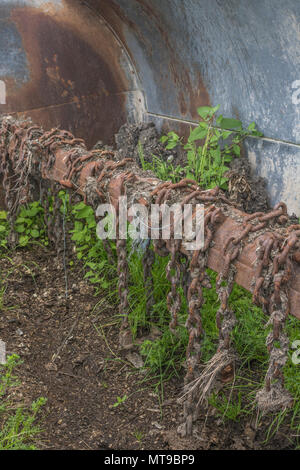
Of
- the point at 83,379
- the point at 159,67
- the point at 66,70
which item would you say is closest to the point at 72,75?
the point at 66,70

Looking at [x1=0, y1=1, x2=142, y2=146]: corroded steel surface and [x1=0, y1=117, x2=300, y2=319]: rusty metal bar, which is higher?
[x1=0, y1=1, x2=142, y2=146]: corroded steel surface

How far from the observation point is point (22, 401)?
2.21m

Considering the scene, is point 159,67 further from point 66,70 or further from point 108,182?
point 108,182

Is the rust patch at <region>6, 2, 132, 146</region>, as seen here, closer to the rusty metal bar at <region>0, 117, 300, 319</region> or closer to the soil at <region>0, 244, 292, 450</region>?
the rusty metal bar at <region>0, 117, 300, 319</region>

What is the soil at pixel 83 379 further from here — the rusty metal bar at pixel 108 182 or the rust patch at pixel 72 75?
the rust patch at pixel 72 75

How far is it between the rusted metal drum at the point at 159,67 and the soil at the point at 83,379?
159 centimetres

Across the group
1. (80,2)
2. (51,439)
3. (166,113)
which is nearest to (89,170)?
(51,439)

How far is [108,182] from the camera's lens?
7.82 ft

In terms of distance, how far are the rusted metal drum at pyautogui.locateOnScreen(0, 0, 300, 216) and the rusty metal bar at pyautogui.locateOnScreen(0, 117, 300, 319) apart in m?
0.72

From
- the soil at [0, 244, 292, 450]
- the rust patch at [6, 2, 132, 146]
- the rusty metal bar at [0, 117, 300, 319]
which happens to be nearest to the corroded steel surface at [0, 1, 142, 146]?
the rust patch at [6, 2, 132, 146]

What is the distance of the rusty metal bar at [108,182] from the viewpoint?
5.48 ft

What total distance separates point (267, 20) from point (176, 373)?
2.28 m

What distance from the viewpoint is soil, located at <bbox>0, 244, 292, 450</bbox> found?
201 cm
